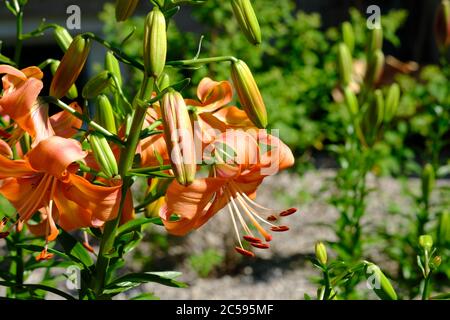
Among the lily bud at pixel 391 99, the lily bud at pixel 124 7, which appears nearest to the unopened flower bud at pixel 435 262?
the lily bud at pixel 124 7

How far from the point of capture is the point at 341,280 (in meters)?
1.28

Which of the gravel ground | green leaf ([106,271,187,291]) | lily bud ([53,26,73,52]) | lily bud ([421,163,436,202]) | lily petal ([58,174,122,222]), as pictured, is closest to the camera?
lily petal ([58,174,122,222])

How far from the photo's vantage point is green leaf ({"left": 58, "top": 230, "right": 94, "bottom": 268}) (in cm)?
125

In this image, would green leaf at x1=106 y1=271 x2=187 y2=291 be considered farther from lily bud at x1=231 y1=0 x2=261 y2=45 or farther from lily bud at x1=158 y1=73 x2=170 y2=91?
lily bud at x1=231 y1=0 x2=261 y2=45

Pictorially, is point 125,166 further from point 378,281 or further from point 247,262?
point 247,262

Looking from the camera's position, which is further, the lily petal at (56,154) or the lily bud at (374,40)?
the lily bud at (374,40)

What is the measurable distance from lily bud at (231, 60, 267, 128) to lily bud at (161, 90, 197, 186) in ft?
0.42

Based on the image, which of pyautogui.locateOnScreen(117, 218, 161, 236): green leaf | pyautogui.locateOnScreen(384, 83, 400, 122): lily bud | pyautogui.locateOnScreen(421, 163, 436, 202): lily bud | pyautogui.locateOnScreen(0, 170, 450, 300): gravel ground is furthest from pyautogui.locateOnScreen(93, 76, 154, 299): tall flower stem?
pyautogui.locateOnScreen(0, 170, 450, 300): gravel ground

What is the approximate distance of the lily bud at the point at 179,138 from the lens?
96cm

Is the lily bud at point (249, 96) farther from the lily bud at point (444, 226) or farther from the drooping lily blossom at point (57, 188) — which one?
the lily bud at point (444, 226)

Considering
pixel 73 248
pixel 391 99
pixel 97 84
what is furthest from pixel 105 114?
pixel 391 99

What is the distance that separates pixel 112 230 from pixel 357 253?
1.29 metres

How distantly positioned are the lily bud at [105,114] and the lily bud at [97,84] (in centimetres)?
2
